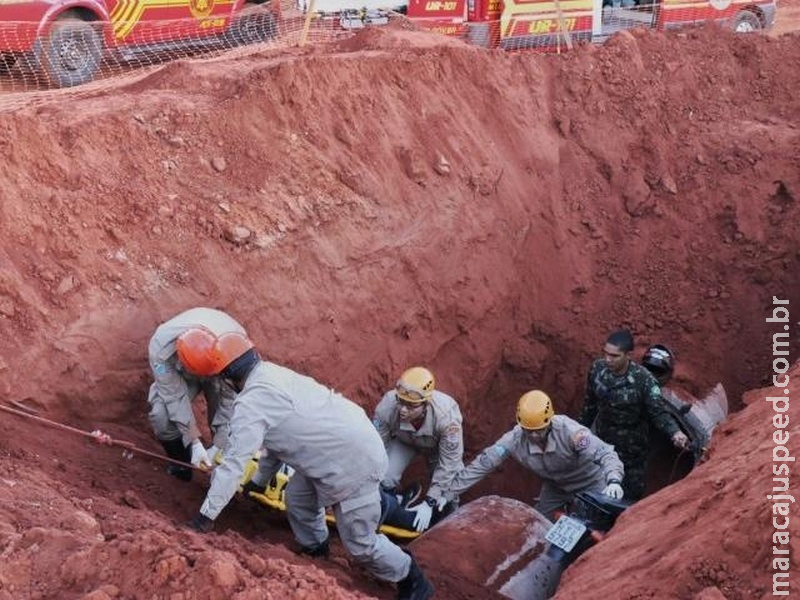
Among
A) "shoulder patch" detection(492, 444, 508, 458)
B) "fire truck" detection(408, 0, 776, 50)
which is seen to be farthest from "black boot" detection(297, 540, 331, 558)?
"fire truck" detection(408, 0, 776, 50)

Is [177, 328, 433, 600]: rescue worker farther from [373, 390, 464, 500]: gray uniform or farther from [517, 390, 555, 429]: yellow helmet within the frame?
Answer: [517, 390, 555, 429]: yellow helmet

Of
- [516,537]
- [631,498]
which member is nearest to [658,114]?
[631,498]

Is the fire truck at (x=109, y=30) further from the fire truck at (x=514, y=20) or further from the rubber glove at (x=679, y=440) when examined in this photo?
the rubber glove at (x=679, y=440)

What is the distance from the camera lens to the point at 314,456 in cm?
616

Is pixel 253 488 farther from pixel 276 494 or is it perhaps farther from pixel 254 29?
pixel 254 29

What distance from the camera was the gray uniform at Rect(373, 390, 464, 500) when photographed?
8.02 m

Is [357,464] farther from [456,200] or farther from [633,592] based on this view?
[456,200]

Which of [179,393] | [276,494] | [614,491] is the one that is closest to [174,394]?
[179,393]

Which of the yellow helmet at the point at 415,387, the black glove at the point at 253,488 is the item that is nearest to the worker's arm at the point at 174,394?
the black glove at the point at 253,488

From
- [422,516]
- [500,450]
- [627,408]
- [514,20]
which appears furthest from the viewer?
[514,20]

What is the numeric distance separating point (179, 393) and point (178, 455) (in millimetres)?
577

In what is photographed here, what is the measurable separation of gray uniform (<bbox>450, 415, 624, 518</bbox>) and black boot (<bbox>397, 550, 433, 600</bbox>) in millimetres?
1378

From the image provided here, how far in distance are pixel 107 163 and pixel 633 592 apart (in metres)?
5.23

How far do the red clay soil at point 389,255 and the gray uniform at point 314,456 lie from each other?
0.38 meters
